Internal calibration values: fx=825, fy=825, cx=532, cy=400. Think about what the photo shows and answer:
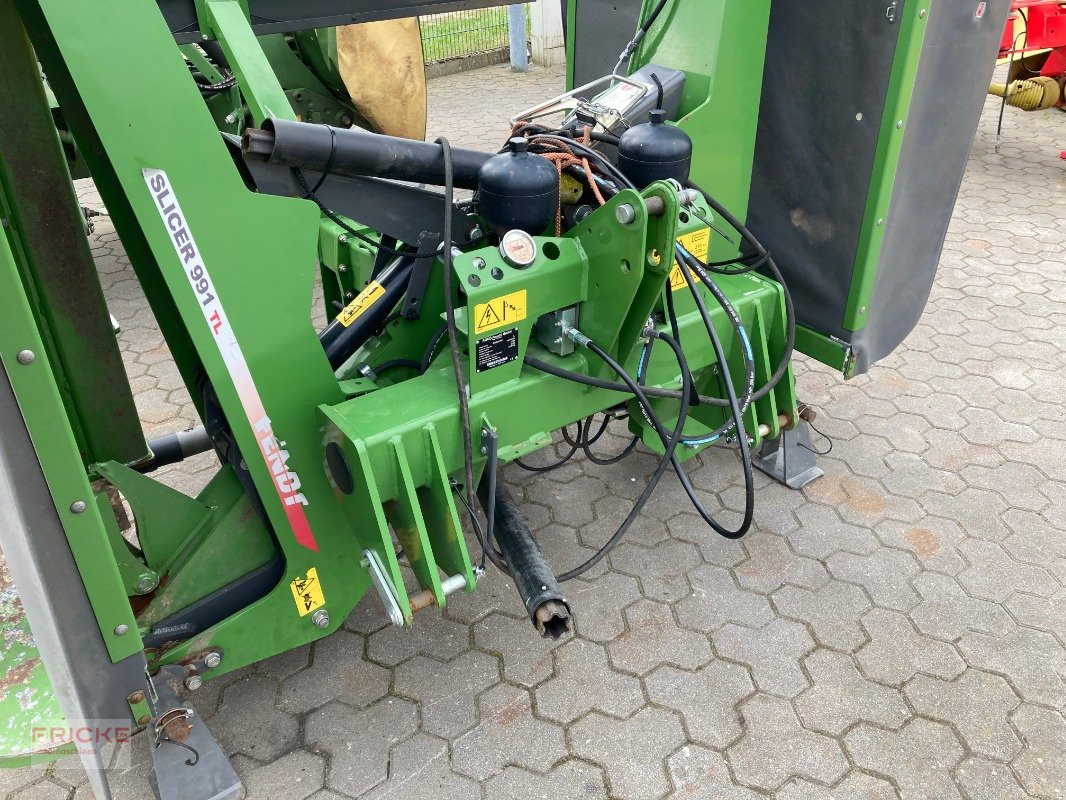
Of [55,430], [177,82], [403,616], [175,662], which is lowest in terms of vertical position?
[175,662]

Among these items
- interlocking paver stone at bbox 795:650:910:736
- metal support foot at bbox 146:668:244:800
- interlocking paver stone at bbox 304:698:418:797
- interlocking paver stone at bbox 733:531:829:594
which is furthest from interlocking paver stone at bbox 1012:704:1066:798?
metal support foot at bbox 146:668:244:800

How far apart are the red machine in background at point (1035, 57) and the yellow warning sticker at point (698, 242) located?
15.1ft

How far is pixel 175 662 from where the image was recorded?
72.6 inches

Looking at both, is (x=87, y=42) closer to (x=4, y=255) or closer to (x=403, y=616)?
(x=4, y=255)

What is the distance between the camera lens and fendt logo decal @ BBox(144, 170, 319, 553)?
4.95 ft

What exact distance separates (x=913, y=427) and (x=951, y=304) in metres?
1.23

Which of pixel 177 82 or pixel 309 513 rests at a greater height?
pixel 177 82

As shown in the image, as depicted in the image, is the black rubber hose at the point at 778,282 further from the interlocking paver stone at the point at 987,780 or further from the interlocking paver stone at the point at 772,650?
the interlocking paver stone at the point at 987,780

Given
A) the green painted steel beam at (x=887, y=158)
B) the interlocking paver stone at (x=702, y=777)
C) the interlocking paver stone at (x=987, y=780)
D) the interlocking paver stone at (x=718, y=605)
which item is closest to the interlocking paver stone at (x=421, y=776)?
the interlocking paver stone at (x=702, y=777)

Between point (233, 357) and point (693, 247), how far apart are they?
1.13 m

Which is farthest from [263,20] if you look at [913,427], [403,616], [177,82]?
[913,427]

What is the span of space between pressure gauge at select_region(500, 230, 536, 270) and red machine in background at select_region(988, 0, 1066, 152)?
5128 millimetres

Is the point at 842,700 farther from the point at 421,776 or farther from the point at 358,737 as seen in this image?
the point at 358,737

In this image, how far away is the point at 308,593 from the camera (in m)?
1.98
